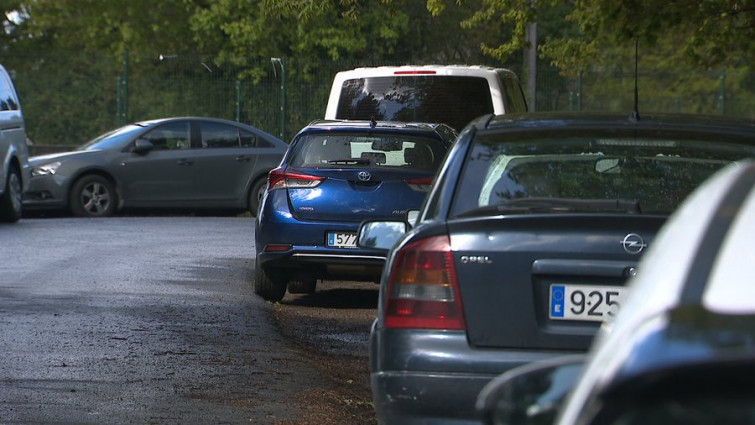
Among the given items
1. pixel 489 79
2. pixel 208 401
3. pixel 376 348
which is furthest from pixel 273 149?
pixel 376 348

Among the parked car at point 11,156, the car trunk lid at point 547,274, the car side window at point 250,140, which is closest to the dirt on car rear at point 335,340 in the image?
the car trunk lid at point 547,274

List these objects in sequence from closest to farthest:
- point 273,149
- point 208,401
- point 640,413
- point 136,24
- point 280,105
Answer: point 640,413
point 208,401
point 273,149
point 280,105
point 136,24

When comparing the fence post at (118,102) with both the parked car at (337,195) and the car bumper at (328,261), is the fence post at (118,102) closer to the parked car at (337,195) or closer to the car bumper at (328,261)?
the parked car at (337,195)

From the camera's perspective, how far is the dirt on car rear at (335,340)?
703cm

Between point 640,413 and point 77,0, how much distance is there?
128ft

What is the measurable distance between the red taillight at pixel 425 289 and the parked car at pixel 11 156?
13166mm

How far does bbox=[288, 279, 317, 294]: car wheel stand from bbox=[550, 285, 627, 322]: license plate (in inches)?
294

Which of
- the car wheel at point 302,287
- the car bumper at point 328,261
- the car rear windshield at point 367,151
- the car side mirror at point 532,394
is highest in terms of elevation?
the car side mirror at point 532,394

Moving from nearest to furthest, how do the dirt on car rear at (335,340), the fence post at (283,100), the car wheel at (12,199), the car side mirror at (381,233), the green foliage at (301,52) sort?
the car side mirror at (381,233), the dirt on car rear at (335,340), the green foliage at (301,52), the car wheel at (12,199), the fence post at (283,100)

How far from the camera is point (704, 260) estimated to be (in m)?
1.72

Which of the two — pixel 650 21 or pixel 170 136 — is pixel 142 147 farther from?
pixel 650 21

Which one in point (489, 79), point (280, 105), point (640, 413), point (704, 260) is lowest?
point (280, 105)

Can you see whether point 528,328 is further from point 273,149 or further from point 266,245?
point 273,149

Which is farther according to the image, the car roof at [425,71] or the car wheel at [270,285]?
the car roof at [425,71]
